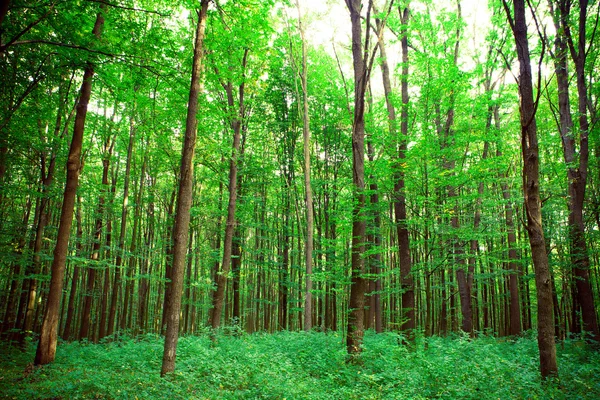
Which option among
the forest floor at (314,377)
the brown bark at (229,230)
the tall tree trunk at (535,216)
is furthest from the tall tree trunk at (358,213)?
the brown bark at (229,230)

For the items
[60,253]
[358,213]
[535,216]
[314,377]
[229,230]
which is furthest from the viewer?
[229,230]

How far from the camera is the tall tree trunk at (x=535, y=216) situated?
542 cm

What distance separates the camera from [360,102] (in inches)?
337

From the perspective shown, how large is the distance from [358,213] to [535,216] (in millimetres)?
3992

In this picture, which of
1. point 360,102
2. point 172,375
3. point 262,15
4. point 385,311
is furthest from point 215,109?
point 385,311

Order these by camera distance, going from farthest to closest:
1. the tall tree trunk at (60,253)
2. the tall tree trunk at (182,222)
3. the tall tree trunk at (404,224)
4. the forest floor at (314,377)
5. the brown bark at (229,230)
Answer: the brown bark at (229,230) → the tall tree trunk at (404,224) → the tall tree trunk at (60,253) → the tall tree trunk at (182,222) → the forest floor at (314,377)

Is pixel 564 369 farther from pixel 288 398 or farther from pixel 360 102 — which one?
pixel 360 102

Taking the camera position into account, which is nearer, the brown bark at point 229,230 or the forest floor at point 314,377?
the forest floor at point 314,377

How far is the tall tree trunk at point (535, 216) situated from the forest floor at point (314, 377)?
23.7 inches

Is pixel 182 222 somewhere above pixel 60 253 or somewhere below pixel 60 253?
above

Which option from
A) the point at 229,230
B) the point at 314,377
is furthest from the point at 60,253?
the point at 314,377

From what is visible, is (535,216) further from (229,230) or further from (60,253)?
(60,253)

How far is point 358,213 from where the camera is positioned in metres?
8.66

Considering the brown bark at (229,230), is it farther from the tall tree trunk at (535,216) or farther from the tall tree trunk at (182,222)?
the tall tree trunk at (535,216)
